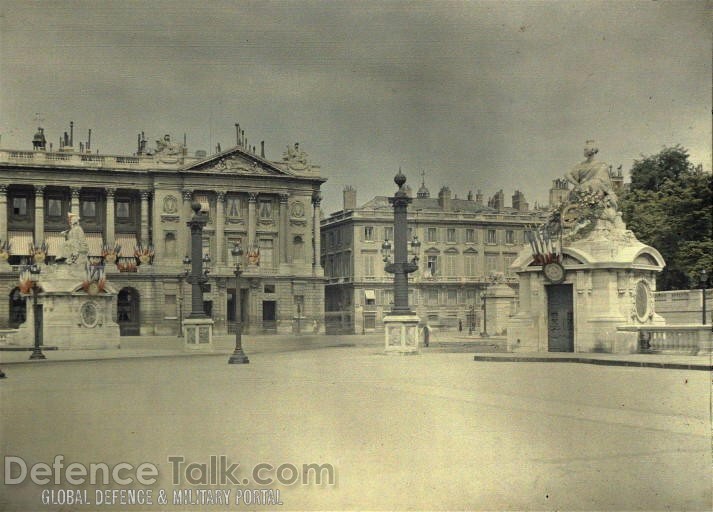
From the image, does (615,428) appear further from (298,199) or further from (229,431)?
(298,199)

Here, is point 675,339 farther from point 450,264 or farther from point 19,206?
point 19,206

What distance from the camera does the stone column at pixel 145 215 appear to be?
7544cm

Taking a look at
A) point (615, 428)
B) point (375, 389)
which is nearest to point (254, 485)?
point (615, 428)

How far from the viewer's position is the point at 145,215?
7612 centimetres

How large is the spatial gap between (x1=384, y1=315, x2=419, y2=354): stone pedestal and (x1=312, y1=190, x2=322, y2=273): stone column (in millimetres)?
43333

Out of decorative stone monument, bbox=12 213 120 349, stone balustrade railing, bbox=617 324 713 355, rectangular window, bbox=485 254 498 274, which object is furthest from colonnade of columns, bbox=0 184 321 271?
stone balustrade railing, bbox=617 324 713 355

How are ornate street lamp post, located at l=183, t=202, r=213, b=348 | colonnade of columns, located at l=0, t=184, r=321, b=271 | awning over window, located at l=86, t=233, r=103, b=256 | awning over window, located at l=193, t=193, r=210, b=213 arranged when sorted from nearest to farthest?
1. ornate street lamp post, located at l=183, t=202, r=213, b=348
2. colonnade of columns, located at l=0, t=184, r=321, b=271
3. awning over window, located at l=86, t=233, r=103, b=256
4. awning over window, located at l=193, t=193, r=210, b=213

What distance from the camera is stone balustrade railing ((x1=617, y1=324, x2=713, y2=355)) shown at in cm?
2354

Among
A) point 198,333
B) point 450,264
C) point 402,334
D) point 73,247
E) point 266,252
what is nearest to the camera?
point 402,334

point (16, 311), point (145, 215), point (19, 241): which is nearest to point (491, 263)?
point (145, 215)

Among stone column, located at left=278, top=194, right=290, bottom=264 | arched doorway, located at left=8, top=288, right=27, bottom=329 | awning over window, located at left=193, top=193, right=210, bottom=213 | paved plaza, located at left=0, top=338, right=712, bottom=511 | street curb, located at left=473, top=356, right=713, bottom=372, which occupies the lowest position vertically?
paved plaza, located at left=0, top=338, right=712, bottom=511

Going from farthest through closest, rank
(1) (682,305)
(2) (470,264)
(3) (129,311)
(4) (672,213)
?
1. (3) (129,311)
2. (2) (470,264)
3. (4) (672,213)
4. (1) (682,305)

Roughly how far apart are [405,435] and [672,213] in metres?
35.6

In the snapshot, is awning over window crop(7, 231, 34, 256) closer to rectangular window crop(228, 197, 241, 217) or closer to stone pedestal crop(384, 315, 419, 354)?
rectangular window crop(228, 197, 241, 217)
